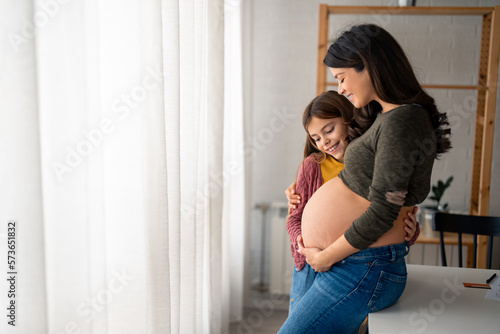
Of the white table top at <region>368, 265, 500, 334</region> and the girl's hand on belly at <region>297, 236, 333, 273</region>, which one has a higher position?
the girl's hand on belly at <region>297, 236, 333, 273</region>

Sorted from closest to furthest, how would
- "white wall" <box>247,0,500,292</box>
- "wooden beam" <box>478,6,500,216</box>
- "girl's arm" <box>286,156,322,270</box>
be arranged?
"girl's arm" <box>286,156,322,270</box>
"wooden beam" <box>478,6,500,216</box>
"white wall" <box>247,0,500,292</box>

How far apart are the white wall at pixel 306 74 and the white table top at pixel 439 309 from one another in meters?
1.68

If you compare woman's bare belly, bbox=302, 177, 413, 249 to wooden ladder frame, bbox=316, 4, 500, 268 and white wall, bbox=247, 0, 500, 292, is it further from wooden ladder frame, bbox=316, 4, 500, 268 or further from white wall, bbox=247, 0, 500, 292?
white wall, bbox=247, 0, 500, 292

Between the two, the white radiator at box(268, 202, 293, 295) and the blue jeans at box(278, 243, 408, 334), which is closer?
the blue jeans at box(278, 243, 408, 334)

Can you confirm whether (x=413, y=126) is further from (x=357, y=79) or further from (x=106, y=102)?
(x=106, y=102)

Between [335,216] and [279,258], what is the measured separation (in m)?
1.89

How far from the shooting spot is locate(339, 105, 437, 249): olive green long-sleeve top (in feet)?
3.42

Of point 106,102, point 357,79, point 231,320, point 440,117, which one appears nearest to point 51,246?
point 106,102

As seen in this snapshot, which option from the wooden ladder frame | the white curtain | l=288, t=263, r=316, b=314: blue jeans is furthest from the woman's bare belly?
the wooden ladder frame

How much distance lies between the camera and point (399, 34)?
2.98m

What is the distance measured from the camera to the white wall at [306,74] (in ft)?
9.72

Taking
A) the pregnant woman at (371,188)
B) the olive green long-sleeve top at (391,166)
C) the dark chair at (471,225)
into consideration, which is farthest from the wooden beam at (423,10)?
the olive green long-sleeve top at (391,166)

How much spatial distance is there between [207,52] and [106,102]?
977mm

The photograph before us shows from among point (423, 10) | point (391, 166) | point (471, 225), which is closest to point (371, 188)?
point (391, 166)
